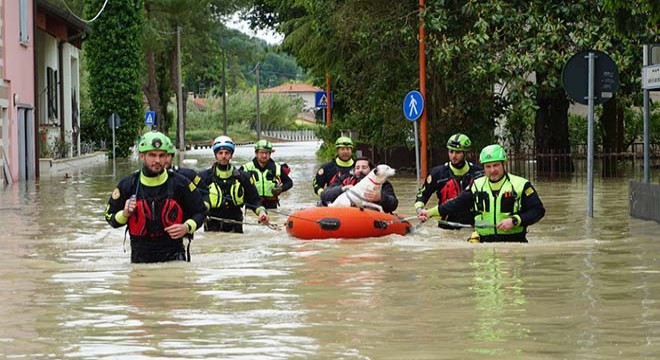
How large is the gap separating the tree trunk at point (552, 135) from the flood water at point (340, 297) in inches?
672

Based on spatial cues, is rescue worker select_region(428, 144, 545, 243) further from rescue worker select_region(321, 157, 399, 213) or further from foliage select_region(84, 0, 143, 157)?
foliage select_region(84, 0, 143, 157)

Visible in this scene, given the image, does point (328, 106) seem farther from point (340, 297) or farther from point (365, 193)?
point (340, 297)

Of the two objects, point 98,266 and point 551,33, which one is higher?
point 551,33

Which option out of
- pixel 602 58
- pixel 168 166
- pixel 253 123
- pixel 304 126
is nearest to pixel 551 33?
pixel 602 58

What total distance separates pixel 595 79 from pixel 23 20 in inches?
962

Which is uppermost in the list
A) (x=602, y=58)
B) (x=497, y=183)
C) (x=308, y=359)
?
(x=602, y=58)

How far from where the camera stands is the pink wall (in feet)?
123

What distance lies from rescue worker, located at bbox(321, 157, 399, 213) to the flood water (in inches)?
21.1

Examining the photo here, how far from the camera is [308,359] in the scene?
8406 millimetres

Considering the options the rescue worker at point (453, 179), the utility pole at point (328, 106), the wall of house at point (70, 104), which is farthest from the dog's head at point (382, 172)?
the wall of house at point (70, 104)

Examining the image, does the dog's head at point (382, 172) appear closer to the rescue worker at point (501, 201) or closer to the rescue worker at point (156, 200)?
the rescue worker at point (501, 201)

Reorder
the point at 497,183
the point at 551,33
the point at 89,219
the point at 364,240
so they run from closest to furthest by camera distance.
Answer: the point at 497,183
the point at 364,240
the point at 89,219
the point at 551,33

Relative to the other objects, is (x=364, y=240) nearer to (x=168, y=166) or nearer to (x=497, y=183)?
(x=497, y=183)

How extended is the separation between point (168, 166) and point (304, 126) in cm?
A: 14001
